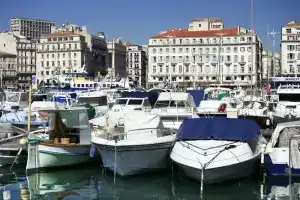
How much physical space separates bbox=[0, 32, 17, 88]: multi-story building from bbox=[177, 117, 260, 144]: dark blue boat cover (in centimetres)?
10832

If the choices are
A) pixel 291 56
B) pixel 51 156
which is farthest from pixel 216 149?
pixel 291 56

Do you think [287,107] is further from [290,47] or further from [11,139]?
[290,47]

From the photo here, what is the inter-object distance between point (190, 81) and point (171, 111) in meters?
92.0

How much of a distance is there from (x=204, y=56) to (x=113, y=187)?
103m

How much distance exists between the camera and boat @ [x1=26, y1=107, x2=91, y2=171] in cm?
2178

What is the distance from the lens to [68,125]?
78.2ft

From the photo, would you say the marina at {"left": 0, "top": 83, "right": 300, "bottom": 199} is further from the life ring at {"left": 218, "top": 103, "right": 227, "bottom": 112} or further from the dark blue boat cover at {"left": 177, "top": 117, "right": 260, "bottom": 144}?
the life ring at {"left": 218, "top": 103, "right": 227, "bottom": 112}

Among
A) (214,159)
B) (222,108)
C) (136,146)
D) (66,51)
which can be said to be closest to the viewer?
(214,159)

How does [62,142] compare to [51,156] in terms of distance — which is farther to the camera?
[62,142]

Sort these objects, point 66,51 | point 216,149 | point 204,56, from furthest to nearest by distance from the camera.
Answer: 1. point 66,51
2. point 204,56
3. point 216,149

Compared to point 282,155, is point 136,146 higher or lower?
higher

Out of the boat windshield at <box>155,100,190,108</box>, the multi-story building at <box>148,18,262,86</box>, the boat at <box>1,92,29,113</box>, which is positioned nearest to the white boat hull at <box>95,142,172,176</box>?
the boat windshield at <box>155,100,190,108</box>

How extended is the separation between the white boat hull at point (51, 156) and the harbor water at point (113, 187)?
43cm

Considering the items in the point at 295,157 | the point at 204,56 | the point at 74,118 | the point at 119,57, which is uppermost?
the point at 119,57
